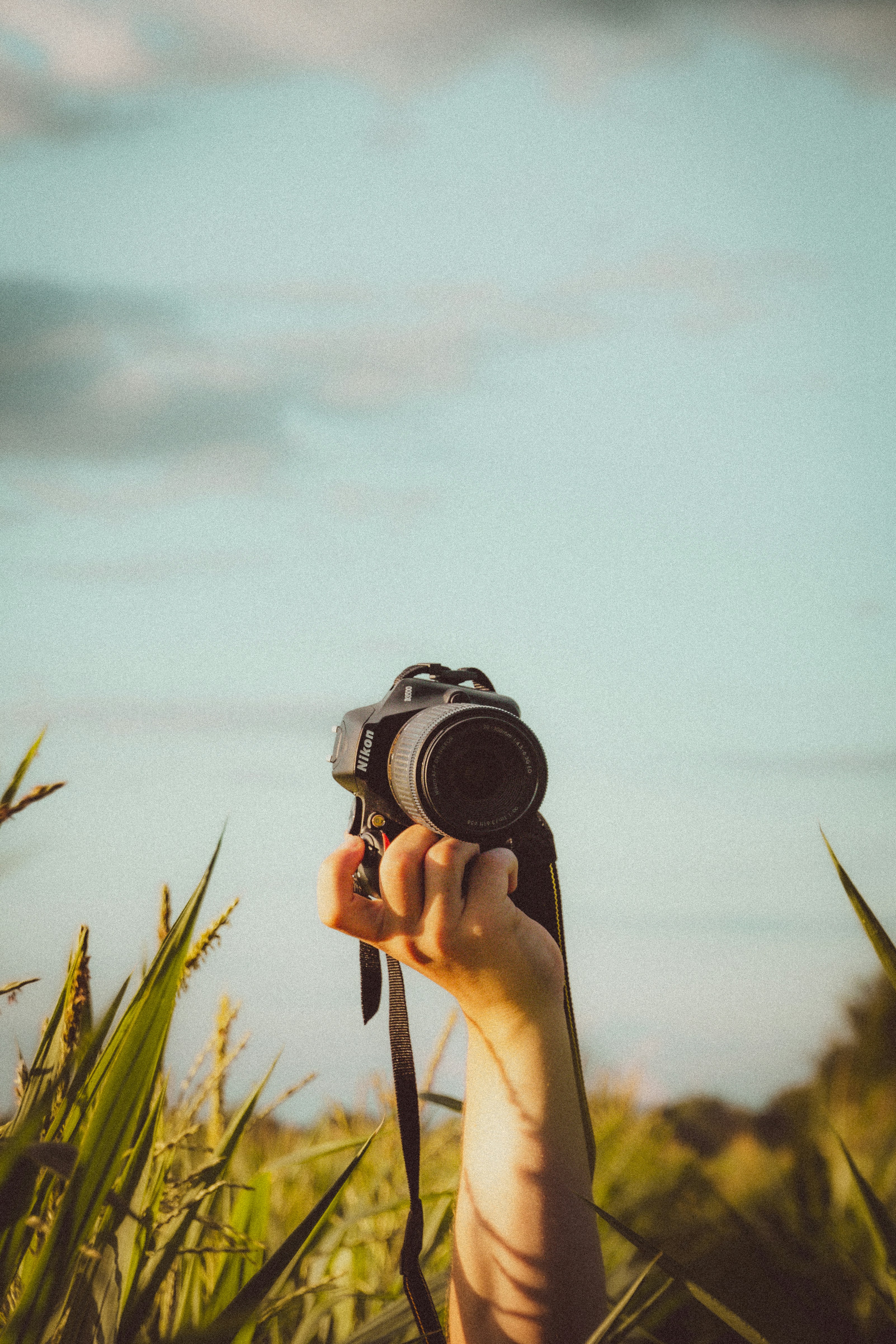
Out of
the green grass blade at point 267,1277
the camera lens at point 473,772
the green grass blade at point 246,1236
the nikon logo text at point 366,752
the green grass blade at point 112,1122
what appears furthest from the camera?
the nikon logo text at point 366,752

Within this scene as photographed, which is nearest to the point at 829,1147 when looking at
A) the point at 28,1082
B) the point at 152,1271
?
→ the point at 152,1271

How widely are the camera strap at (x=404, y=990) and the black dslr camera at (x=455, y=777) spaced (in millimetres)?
87

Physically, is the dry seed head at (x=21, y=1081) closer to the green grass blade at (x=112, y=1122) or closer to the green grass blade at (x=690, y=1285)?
the green grass blade at (x=112, y=1122)

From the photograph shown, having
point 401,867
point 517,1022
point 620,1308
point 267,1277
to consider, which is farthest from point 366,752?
point 620,1308

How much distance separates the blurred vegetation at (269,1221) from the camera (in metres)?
1.06

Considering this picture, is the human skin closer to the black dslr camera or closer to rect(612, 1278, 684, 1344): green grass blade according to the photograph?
the black dslr camera

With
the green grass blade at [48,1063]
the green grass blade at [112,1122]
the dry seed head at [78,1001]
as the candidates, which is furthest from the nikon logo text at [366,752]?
the dry seed head at [78,1001]

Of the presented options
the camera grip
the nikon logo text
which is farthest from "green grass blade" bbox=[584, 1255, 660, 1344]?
the nikon logo text

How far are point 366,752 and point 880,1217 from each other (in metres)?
1.29

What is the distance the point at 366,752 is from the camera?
224cm

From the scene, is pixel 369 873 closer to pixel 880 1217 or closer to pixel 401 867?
pixel 401 867

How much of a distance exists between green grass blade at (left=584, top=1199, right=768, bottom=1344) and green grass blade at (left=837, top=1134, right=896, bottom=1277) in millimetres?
252

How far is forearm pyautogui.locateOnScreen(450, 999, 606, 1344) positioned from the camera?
56.6 inches

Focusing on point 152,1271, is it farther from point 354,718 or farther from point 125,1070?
point 354,718
